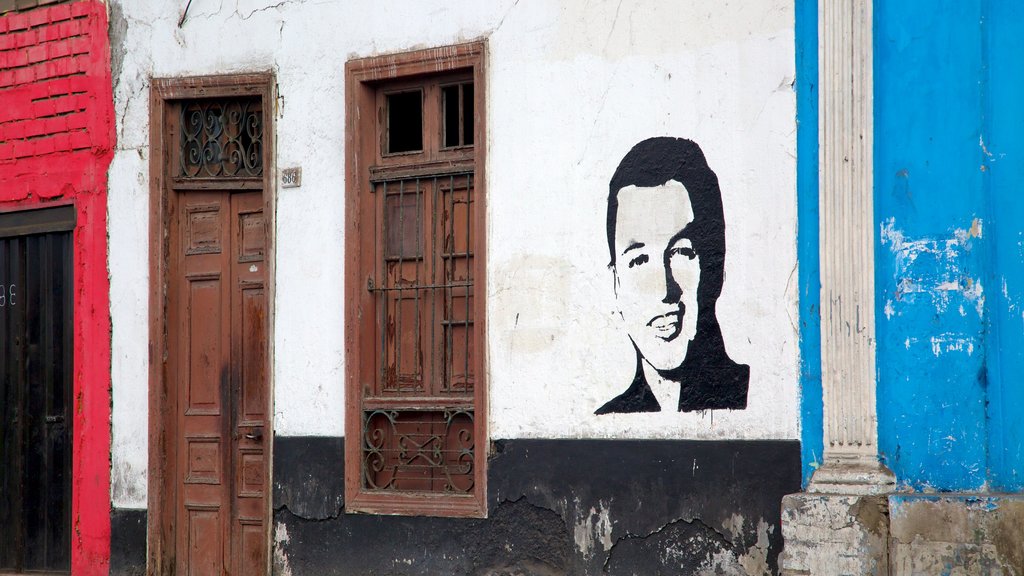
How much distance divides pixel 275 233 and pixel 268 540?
1.96 metres

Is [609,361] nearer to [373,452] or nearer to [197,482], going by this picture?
[373,452]

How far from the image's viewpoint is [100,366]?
867cm

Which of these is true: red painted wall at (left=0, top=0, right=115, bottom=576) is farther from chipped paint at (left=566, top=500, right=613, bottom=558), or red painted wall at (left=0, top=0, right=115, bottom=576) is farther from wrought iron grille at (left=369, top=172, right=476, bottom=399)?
chipped paint at (left=566, top=500, right=613, bottom=558)

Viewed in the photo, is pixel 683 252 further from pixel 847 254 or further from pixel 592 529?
pixel 592 529

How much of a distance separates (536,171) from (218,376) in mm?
2728

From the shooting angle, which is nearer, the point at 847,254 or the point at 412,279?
the point at 847,254

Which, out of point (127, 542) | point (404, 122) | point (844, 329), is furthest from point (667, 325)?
point (127, 542)

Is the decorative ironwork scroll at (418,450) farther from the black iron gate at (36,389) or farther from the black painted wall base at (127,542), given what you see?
the black iron gate at (36,389)

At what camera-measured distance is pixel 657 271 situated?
22.6 ft

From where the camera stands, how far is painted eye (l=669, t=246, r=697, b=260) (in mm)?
6789

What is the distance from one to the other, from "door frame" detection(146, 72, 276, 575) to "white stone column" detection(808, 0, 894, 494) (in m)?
3.71

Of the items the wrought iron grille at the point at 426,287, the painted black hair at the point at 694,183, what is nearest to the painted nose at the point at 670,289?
the painted black hair at the point at 694,183

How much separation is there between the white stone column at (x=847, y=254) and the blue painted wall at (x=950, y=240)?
0.06 metres

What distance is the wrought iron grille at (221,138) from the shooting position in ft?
27.8
